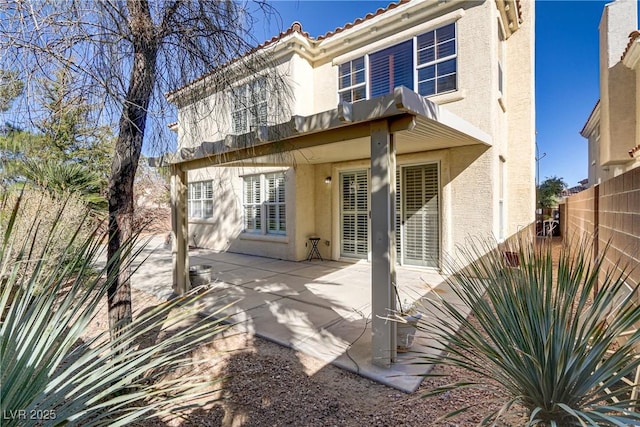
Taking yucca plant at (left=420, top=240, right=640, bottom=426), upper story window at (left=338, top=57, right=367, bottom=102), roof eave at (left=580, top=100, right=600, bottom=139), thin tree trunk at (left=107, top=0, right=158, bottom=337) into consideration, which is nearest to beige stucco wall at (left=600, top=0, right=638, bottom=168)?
roof eave at (left=580, top=100, right=600, bottom=139)

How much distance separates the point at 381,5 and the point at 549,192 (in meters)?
19.7

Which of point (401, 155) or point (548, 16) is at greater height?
point (548, 16)

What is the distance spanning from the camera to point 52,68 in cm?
305

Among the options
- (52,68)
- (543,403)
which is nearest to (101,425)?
(543,403)

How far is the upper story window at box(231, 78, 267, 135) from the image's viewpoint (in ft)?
13.5

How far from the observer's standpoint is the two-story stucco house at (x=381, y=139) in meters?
3.96

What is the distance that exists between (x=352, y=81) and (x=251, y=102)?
6.25 metres

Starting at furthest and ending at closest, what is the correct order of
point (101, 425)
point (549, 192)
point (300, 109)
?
point (549, 192)
point (300, 109)
point (101, 425)

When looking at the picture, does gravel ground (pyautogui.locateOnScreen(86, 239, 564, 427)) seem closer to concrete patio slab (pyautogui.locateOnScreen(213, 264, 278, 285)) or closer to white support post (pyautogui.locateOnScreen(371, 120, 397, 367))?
white support post (pyautogui.locateOnScreen(371, 120, 397, 367))

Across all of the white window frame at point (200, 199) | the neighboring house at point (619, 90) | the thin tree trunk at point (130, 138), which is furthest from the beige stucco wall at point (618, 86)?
the white window frame at point (200, 199)

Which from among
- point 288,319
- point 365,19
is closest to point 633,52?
point 365,19

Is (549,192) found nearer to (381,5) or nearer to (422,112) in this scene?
(381,5)

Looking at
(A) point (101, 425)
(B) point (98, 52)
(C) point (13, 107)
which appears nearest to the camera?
(A) point (101, 425)

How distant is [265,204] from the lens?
37.0ft
